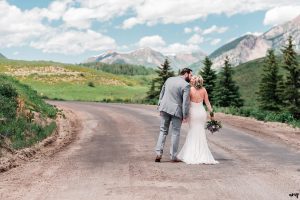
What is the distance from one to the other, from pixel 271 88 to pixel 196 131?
144 feet

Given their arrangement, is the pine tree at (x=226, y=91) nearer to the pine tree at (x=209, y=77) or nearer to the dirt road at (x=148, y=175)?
the pine tree at (x=209, y=77)

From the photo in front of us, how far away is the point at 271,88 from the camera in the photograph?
178ft

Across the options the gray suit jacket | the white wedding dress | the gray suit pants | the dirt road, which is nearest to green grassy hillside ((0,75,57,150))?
the dirt road

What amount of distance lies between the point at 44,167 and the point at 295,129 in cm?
1436

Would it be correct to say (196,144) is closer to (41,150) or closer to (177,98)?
(177,98)

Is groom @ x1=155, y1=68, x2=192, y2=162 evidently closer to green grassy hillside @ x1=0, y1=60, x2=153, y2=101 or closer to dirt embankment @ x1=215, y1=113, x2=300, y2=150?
dirt embankment @ x1=215, y1=113, x2=300, y2=150

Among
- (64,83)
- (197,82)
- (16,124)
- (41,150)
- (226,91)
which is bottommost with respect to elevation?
(41,150)

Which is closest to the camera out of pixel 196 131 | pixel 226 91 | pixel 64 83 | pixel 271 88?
pixel 196 131

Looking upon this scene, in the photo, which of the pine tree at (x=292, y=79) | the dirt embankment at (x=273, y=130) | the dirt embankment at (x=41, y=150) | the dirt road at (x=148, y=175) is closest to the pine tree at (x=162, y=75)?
the pine tree at (x=292, y=79)

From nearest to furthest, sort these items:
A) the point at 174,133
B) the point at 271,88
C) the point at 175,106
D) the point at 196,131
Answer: the point at 175,106 < the point at 174,133 < the point at 196,131 < the point at 271,88

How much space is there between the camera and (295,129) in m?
22.1

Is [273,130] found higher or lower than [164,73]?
lower

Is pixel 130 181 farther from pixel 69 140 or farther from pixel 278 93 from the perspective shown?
pixel 278 93

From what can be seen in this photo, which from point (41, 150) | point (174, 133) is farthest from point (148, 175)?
point (41, 150)
